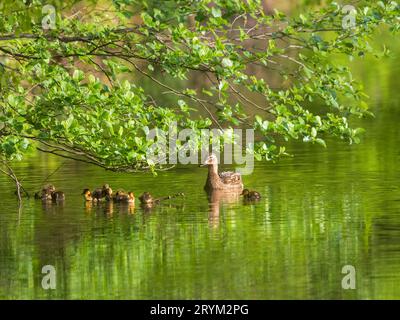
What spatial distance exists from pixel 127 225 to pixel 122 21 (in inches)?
134

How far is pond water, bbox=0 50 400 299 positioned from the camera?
16594 mm

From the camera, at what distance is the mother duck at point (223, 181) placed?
83.6 ft

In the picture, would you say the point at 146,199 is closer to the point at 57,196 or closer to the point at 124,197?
the point at 124,197

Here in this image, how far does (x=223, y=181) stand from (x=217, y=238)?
20.4 feet

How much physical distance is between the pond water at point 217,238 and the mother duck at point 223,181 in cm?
29

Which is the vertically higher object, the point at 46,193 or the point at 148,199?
the point at 46,193

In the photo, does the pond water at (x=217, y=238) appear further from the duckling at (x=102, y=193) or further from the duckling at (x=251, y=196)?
the duckling at (x=102, y=193)

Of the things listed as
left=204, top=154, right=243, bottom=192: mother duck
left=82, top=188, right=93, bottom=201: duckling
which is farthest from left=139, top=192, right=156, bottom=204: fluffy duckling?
left=204, top=154, right=243, bottom=192: mother duck

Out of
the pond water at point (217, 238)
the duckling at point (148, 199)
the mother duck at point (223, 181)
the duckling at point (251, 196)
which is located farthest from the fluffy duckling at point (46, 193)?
the duckling at point (251, 196)

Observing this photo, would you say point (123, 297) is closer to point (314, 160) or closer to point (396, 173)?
point (396, 173)

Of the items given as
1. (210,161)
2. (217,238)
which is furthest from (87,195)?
(217,238)

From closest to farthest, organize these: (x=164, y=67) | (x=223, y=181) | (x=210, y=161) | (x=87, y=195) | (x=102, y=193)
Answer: (x=164, y=67)
(x=102, y=193)
(x=87, y=195)
(x=223, y=181)
(x=210, y=161)

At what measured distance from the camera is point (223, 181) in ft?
84.5
